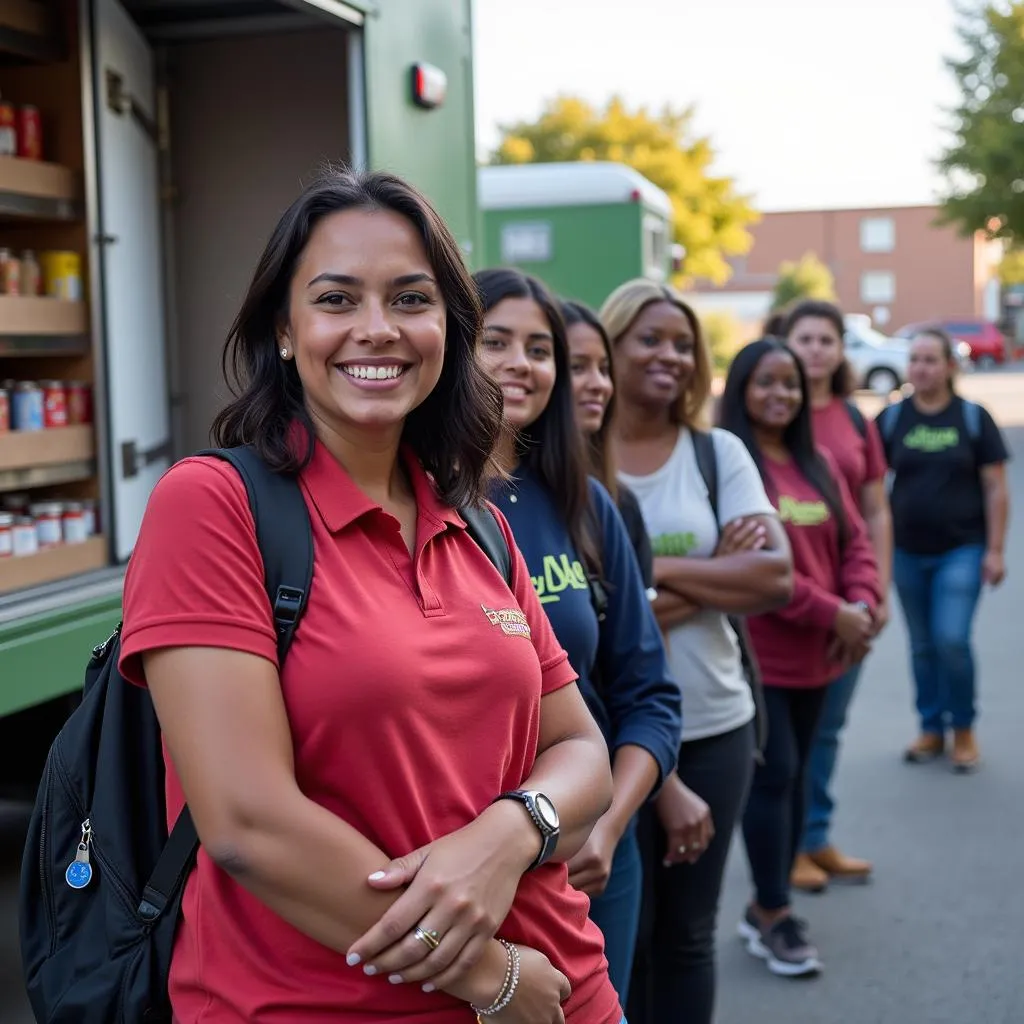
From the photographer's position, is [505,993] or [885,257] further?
[885,257]

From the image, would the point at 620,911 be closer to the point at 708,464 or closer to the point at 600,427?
the point at 600,427

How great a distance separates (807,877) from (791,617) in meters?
1.20

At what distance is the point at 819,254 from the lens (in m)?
66.2

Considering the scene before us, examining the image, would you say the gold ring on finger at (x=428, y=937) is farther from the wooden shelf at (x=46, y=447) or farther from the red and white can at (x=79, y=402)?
the red and white can at (x=79, y=402)

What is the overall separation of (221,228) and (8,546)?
188cm

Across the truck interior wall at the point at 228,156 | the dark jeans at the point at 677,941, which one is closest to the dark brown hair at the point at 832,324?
the truck interior wall at the point at 228,156

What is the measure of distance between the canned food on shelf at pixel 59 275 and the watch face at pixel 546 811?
2.96m

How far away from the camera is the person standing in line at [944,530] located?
6523mm

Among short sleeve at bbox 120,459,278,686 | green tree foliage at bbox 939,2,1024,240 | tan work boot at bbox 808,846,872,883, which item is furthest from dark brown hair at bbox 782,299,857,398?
green tree foliage at bbox 939,2,1024,240

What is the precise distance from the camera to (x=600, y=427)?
3.34 metres

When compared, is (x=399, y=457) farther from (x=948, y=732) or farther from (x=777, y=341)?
(x=948, y=732)

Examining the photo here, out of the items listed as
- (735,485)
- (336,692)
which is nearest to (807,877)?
(735,485)

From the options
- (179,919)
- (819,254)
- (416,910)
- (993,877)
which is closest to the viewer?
(416,910)

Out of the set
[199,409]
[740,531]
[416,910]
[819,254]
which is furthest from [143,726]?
[819,254]
